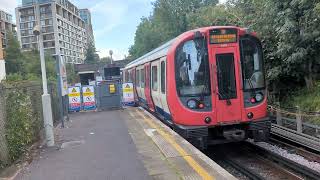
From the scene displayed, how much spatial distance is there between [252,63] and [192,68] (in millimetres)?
1552

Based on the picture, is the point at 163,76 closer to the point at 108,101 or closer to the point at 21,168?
the point at 21,168

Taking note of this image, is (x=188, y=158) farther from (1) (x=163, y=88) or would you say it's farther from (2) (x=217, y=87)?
(1) (x=163, y=88)

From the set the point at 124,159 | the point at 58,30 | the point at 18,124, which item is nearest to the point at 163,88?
the point at 124,159

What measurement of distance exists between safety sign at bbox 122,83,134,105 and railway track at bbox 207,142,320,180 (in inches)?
473

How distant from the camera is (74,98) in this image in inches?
931

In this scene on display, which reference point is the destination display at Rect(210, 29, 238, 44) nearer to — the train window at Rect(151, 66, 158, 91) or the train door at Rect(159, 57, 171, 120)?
the train door at Rect(159, 57, 171, 120)

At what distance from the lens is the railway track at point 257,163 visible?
9906 mm

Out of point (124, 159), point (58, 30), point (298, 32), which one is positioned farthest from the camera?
point (58, 30)

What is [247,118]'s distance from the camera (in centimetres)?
1140

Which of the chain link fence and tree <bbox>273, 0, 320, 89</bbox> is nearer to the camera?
the chain link fence

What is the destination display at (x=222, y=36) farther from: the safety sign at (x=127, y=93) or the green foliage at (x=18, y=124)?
the safety sign at (x=127, y=93)

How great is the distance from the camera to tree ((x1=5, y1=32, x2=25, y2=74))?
79062 mm

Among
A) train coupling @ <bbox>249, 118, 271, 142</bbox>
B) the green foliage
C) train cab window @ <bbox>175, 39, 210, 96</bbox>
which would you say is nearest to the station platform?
the green foliage

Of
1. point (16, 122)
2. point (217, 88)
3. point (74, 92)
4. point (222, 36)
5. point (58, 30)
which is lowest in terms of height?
point (16, 122)
